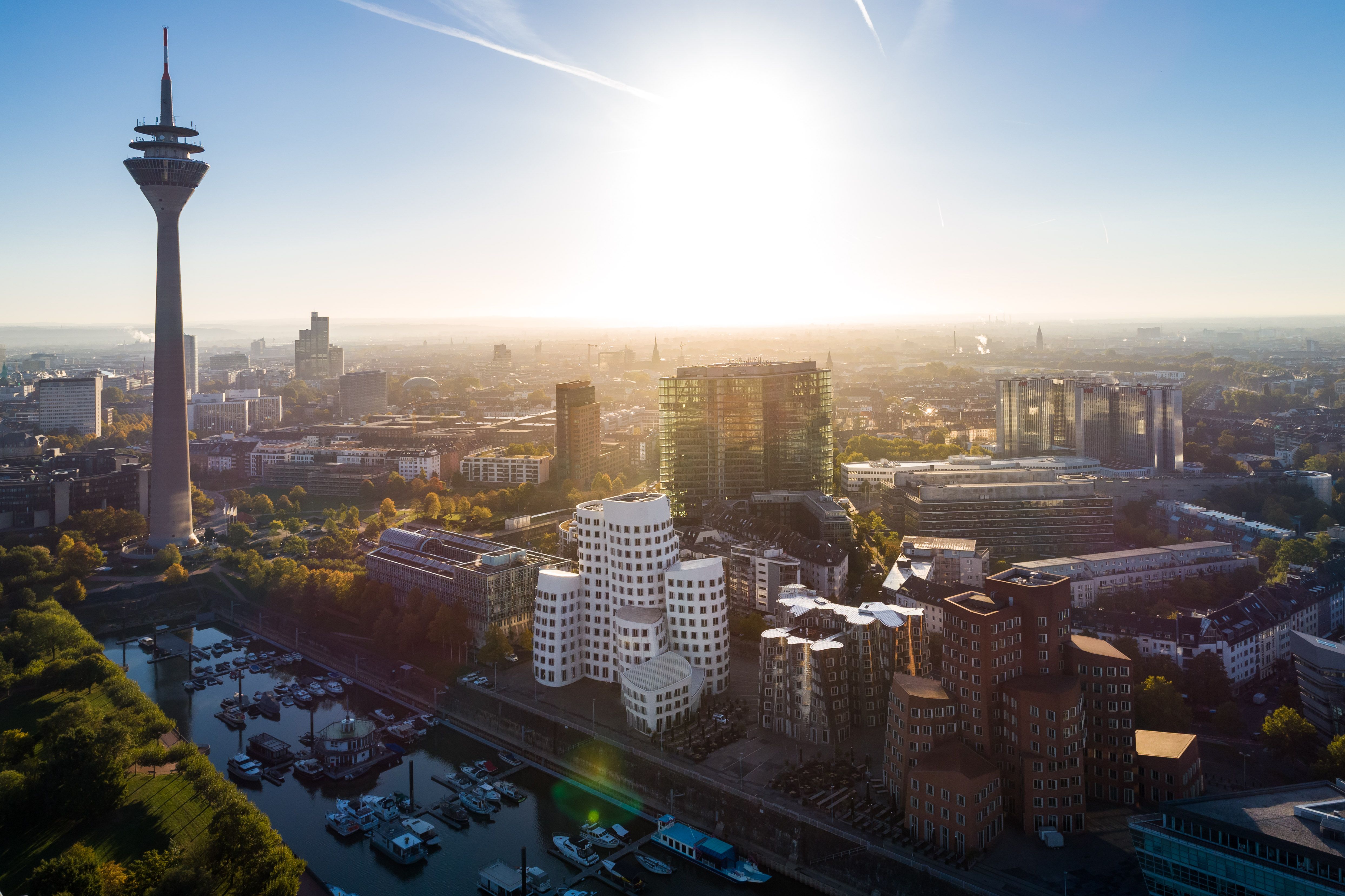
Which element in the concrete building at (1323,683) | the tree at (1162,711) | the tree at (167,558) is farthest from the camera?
the tree at (167,558)

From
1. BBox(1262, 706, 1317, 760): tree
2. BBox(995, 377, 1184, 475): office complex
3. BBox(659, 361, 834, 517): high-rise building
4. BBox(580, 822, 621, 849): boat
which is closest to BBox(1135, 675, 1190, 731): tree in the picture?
BBox(1262, 706, 1317, 760): tree

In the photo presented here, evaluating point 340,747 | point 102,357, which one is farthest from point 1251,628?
point 102,357

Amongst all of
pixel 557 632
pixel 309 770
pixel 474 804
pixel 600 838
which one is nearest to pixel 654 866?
pixel 600 838

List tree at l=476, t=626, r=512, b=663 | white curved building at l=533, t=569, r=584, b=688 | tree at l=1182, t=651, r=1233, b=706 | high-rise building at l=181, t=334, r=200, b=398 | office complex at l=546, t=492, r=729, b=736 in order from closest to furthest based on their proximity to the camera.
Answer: tree at l=1182, t=651, r=1233, b=706
office complex at l=546, t=492, r=729, b=736
white curved building at l=533, t=569, r=584, b=688
tree at l=476, t=626, r=512, b=663
high-rise building at l=181, t=334, r=200, b=398

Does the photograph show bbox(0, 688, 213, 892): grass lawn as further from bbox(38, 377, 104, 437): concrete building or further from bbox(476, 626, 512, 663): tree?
bbox(38, 377, 104, 437): concrete building

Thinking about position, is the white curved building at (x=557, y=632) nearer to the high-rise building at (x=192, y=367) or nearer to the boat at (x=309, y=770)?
the boat at (x=309, y=770)

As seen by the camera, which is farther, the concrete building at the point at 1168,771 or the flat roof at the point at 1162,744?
the flat roof at the point at 1162,744

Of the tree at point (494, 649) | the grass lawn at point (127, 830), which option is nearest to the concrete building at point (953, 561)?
the tree at point (494, 649)

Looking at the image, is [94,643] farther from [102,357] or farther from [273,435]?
[102,357]
